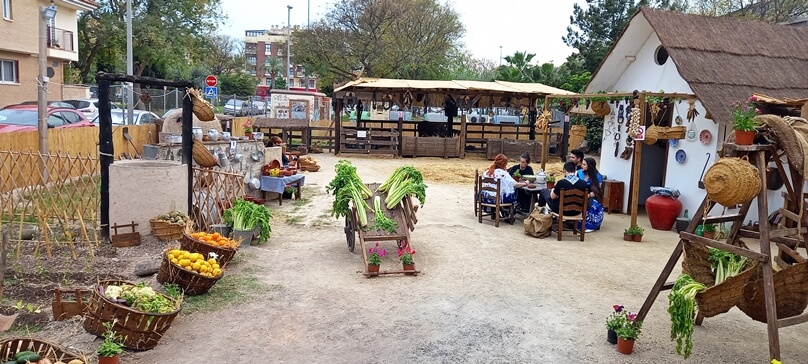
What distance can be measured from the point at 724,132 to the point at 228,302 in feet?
30.3

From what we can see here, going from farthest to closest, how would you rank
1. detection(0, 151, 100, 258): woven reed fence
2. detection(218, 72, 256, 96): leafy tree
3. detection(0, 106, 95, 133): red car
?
detection(218, 72, 256, 96): leafy tree, detection(0, 106, 95, 133): red car, detection(0, 151, 100, 258): woven reed fence

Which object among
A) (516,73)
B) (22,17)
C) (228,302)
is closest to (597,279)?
(228,302)

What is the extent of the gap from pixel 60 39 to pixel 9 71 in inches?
167

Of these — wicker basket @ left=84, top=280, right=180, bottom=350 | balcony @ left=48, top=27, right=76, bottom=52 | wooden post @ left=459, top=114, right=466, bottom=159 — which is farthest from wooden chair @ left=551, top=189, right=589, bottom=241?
balcony @ left=48, top=27, right=76, bottom=52

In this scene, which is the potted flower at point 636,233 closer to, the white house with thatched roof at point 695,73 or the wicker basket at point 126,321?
the white house with thatched roof at point 695,73

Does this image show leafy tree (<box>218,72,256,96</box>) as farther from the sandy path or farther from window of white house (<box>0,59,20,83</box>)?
the sandy path

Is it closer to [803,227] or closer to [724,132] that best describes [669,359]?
[803,227]

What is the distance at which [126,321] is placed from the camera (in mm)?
5207

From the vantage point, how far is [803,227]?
5.61 m

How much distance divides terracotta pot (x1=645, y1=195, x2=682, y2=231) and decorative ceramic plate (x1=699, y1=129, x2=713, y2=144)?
1.24 meters

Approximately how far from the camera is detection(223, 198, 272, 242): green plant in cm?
937

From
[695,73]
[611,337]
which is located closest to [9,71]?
[695,73]

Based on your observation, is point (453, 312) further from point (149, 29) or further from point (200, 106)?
point (149, 29)

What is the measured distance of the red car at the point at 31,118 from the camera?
15.9m
